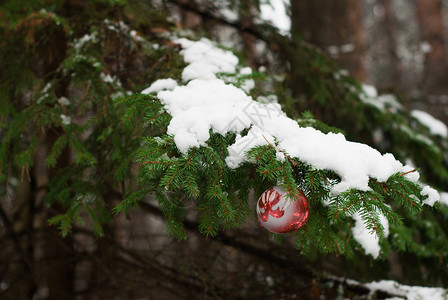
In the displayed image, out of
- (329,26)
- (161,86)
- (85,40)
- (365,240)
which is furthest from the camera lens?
(329,26)

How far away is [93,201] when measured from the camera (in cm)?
214

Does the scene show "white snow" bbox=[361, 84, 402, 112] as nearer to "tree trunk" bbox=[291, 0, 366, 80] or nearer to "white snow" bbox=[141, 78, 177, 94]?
"tree trunk" bbox=[291, 0, 366, 80]

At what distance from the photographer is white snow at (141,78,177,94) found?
188 centimetres

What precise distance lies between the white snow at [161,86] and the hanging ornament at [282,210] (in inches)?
34.6

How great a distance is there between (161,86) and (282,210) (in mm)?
983

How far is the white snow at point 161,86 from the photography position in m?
1.88

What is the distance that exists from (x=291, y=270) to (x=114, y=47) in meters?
2.10

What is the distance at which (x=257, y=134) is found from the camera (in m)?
1.48

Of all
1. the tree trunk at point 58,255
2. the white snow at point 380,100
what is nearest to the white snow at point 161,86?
the tree trunk at point 58,255

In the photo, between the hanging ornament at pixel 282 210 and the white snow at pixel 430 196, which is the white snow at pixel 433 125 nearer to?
the white snow at pixel 430 196

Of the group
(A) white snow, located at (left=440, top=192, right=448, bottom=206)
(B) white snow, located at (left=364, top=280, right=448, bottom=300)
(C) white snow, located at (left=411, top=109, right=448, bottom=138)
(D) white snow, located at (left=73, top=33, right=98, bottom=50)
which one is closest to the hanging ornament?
(B) white snow, located at (left=364, top=280, right=448, bottom=300)

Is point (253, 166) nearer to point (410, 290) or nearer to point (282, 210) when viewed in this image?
point (282, 210)

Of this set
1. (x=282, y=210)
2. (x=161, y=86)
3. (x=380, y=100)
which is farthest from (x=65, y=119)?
(x=380, y=100)

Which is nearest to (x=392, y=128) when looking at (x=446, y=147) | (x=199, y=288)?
(x=446, y=147)
